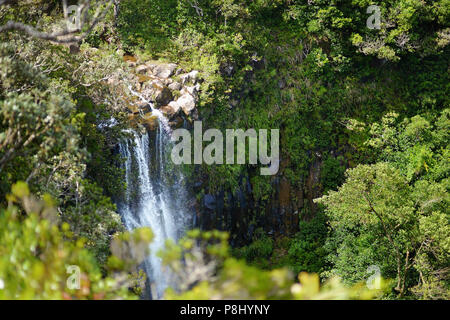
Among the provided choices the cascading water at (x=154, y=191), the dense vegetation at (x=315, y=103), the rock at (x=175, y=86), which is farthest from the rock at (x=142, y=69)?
the cascading water at (x=154, y=191)

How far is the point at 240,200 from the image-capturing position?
53.6 ft

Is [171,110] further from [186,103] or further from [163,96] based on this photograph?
[186,103]

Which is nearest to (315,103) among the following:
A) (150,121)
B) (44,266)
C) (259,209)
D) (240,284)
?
(259,209)

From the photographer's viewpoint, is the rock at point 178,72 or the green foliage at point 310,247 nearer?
the rock at point 178,72

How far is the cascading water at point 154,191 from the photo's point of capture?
1265 centimetres

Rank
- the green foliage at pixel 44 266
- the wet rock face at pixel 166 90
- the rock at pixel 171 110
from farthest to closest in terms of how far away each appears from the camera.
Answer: the rock at pixel 171 110 → the wet rock face at pixel 166 90 → the green foliage at pixel 44 266

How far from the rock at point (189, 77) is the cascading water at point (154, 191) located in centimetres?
205

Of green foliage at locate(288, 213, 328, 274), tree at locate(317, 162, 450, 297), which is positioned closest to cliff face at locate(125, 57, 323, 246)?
green foliage at locate(288, 213, 328, 274)

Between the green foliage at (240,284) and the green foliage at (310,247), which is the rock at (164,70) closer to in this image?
the green foliage at (310,247)

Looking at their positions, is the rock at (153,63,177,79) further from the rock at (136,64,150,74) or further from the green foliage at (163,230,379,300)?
the green foliage at (163,230,379,300)

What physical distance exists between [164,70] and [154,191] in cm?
492

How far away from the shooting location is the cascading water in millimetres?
12648

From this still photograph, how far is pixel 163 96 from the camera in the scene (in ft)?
47.0

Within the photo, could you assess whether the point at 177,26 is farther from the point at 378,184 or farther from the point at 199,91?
the point at 378,184
